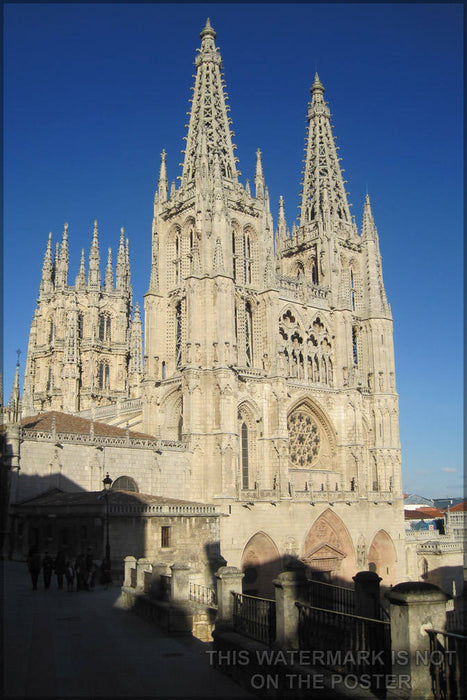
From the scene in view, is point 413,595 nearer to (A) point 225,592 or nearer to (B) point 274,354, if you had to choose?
(A) point 225,592

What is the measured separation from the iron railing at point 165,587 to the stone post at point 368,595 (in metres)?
5.68

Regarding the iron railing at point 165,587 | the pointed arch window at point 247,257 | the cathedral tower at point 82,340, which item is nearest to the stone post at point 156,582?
the iron railing at point 165,587

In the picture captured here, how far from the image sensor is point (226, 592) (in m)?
13.1

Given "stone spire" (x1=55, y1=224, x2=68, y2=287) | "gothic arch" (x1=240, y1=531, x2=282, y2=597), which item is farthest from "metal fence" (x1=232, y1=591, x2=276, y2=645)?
"stone spire" (x1=55, y1=224, x2=68, y2=287)

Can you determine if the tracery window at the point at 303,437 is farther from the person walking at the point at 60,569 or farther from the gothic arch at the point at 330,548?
the person walking at the point at 60,569

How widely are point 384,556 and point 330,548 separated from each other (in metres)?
5.76

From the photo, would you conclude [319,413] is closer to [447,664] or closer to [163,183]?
[163,183]

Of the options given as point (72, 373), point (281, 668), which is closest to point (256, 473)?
point (72, 373)

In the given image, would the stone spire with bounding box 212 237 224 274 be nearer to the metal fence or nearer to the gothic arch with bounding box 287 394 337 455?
the gothic arch with bounding box 287 394 337 455

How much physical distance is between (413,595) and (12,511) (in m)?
26.3

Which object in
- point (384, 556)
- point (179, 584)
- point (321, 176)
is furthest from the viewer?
point (321, 176)

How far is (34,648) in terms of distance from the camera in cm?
1186

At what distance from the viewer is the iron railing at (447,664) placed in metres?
7.74

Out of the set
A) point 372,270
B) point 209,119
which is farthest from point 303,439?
point 209,119
